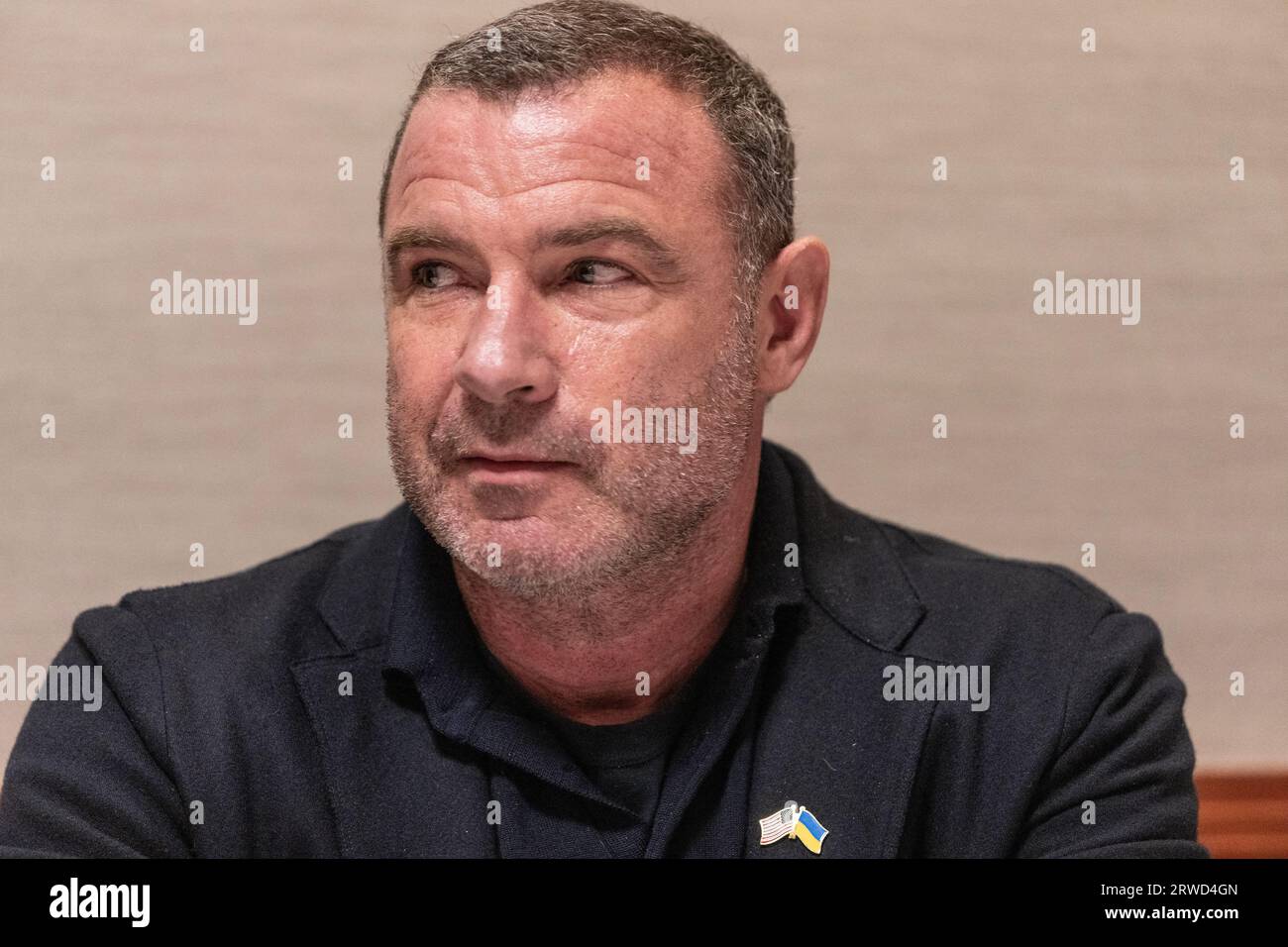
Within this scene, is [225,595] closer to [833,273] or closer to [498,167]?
[498,167]

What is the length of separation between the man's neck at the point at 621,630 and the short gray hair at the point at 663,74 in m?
0.36

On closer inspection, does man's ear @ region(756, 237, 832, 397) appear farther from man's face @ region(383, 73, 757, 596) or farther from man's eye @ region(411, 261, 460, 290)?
man's eye @ region(411, 261, 460, 290)

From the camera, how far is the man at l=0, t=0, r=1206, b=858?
167cm

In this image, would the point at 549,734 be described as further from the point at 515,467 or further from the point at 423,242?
the point at 423,242

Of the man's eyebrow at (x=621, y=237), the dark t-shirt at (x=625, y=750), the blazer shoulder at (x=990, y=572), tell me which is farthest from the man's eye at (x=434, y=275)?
the blazer shoulder at (x=990, y=572)

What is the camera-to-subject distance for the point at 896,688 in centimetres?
179

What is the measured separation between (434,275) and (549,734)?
598mm

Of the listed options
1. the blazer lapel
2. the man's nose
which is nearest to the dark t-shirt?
the blazer lapel

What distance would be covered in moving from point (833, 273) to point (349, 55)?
0.83 m

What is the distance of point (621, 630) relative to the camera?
182cm

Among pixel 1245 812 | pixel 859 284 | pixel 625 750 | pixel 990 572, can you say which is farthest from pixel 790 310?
pixel 1245 812

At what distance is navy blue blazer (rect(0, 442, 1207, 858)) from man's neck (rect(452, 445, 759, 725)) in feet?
0.15

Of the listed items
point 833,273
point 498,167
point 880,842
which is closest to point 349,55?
point 498,167
